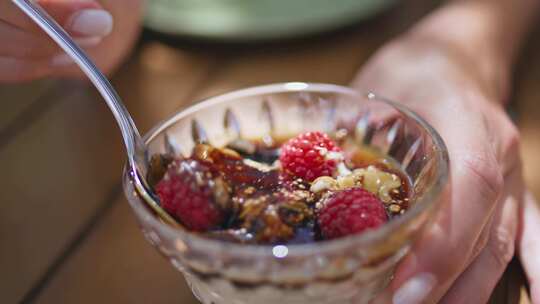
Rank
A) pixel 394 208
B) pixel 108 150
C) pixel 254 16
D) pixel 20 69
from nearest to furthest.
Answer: pixel 394 208 → pixel 20 69 → pixel 108 150 → pixel 254 16

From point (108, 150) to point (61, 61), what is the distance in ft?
0.52

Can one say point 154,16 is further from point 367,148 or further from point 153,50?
point 367,148

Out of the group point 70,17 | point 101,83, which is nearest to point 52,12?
point 70,17

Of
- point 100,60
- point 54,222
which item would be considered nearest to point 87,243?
point 54,222

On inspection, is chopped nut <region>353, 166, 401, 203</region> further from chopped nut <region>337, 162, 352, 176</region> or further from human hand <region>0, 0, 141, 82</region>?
human hand <region>0, 0, 141, 82</region>

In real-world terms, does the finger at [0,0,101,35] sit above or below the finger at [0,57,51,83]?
above

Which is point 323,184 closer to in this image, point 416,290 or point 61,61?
point 416,290

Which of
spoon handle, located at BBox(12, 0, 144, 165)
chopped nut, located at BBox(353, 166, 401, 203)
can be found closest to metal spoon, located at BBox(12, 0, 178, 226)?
spoon handle, located at BBox(12, 0, 144, 165)

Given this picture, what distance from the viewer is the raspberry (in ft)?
1.76

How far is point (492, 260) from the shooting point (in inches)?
26.4

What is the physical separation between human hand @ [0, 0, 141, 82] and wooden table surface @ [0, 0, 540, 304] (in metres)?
→ 0.14

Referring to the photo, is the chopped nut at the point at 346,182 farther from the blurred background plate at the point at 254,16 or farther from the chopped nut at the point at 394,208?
the blurred background plate at the point at 254,16

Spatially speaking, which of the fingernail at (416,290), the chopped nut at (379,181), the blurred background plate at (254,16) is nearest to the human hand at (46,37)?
the blurred background plate at (254,16)

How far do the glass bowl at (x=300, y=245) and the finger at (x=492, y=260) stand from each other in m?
0.09
